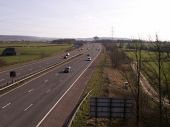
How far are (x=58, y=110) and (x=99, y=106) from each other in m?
10.7

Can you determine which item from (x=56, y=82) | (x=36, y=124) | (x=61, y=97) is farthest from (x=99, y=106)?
(x=56, y=82)

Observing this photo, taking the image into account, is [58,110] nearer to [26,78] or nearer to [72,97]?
[72,97]

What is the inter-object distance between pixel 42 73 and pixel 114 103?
151 feet

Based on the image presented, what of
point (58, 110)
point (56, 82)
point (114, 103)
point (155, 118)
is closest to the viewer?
point (114, 103)

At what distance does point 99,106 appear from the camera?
78.6 feet

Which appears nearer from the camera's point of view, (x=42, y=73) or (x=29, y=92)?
(x=29, y=92)

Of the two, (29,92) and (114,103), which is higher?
(114,103)

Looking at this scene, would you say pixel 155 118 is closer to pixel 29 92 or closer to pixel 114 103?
pixel 114 103

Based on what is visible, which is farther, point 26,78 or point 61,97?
point 26,78

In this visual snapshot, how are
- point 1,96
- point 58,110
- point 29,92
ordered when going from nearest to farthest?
point 58,110, point 1,96, point 29,92

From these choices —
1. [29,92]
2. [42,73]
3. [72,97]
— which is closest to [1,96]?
[29,92]

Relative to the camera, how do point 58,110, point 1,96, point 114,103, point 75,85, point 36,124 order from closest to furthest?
point 114,103 < point 36,124 < point 58,110 < point 1,96 < point 75,85

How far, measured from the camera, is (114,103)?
2380cm

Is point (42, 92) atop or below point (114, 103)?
below
